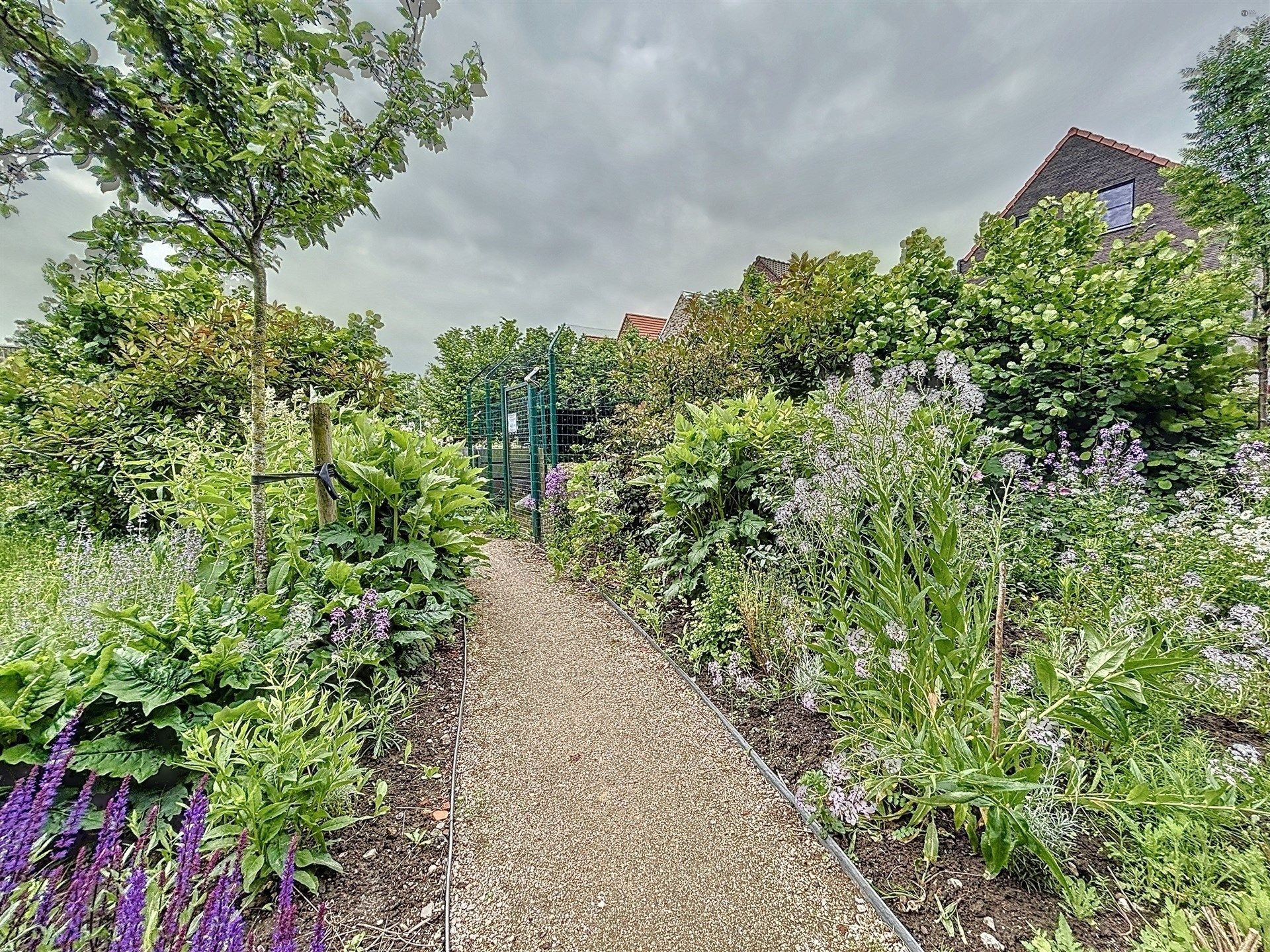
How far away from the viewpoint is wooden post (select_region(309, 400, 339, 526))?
87.8 inches

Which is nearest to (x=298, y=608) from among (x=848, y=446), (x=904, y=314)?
(x=848, y=446)

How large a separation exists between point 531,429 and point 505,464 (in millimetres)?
1290

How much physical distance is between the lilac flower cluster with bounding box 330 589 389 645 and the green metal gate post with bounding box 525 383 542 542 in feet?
10.8

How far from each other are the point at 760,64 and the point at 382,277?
4976 millimetres

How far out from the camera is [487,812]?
5.34 ft

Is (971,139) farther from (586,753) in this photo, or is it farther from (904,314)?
(586,753)

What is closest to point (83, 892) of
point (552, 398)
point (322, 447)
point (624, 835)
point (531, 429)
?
point (624, 835)

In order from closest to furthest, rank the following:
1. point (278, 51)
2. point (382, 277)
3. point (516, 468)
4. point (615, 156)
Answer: point (278, 51) < point (615, 156) < point (382, 277) < point (516, 468)

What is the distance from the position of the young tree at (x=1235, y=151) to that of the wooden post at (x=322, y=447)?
1006 centimetres

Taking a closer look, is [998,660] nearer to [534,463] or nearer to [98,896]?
[98,896]

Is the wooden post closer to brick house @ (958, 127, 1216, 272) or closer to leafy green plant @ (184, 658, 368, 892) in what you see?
leafy green plant @ (184, 658, 368, 892)

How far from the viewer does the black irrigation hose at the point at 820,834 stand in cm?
120

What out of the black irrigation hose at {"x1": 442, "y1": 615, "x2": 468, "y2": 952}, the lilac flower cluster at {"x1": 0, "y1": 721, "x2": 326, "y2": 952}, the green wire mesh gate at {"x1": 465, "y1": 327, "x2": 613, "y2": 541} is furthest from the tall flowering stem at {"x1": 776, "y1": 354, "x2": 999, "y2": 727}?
the green wire mesh gate at {"x1": 465, "y1": 327, "x2": 613, "y2": 541}

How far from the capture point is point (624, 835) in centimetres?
154
